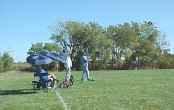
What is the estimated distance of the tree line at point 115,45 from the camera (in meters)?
54.7

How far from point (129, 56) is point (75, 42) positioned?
13675 mm

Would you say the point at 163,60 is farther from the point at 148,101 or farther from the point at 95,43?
the point at 148,101

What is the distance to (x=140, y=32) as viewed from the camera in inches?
2438

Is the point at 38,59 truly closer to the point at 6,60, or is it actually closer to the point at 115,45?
the point at 6,60

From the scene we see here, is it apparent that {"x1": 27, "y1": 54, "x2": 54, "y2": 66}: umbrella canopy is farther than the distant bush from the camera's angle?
No

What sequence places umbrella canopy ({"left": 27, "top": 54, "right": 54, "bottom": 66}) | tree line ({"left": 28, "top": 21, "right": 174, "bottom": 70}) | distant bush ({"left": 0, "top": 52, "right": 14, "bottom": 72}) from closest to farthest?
umbrella canopy ({"left": 27, "top": 54, "right": 54, "bottom": 66}) → distant bush ({"left": 0, "top": 52, "right": 14, "bottom": 72}) → tree line ({"left": 28, "top": 21, "right": 174, "bottom": 70})

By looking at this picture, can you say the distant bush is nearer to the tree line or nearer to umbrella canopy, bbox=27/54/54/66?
the tree line


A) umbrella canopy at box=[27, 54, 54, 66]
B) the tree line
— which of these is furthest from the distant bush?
umbrella canopy at box=[27, 54, 54, 66]

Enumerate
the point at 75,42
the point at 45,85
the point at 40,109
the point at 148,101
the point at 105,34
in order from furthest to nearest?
1. the point at 105,34
2. the point at 75,42
3. the point at 45,85
4. the point at 148,101
5. the point at 40,109

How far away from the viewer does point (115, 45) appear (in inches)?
2325

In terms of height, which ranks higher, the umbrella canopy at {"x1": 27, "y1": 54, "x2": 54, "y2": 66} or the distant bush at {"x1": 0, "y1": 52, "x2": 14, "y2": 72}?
the distant bush at {"x1": 0, "y1": 52, "x2": 14, "y2": 72}

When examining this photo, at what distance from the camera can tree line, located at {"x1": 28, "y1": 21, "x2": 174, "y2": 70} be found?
54719 millimetres

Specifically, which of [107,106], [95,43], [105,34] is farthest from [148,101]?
[105,34]

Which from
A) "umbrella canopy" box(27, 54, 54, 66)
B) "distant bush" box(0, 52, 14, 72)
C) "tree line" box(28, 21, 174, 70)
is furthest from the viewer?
"tree line" box(28, 21, 174, 70)
